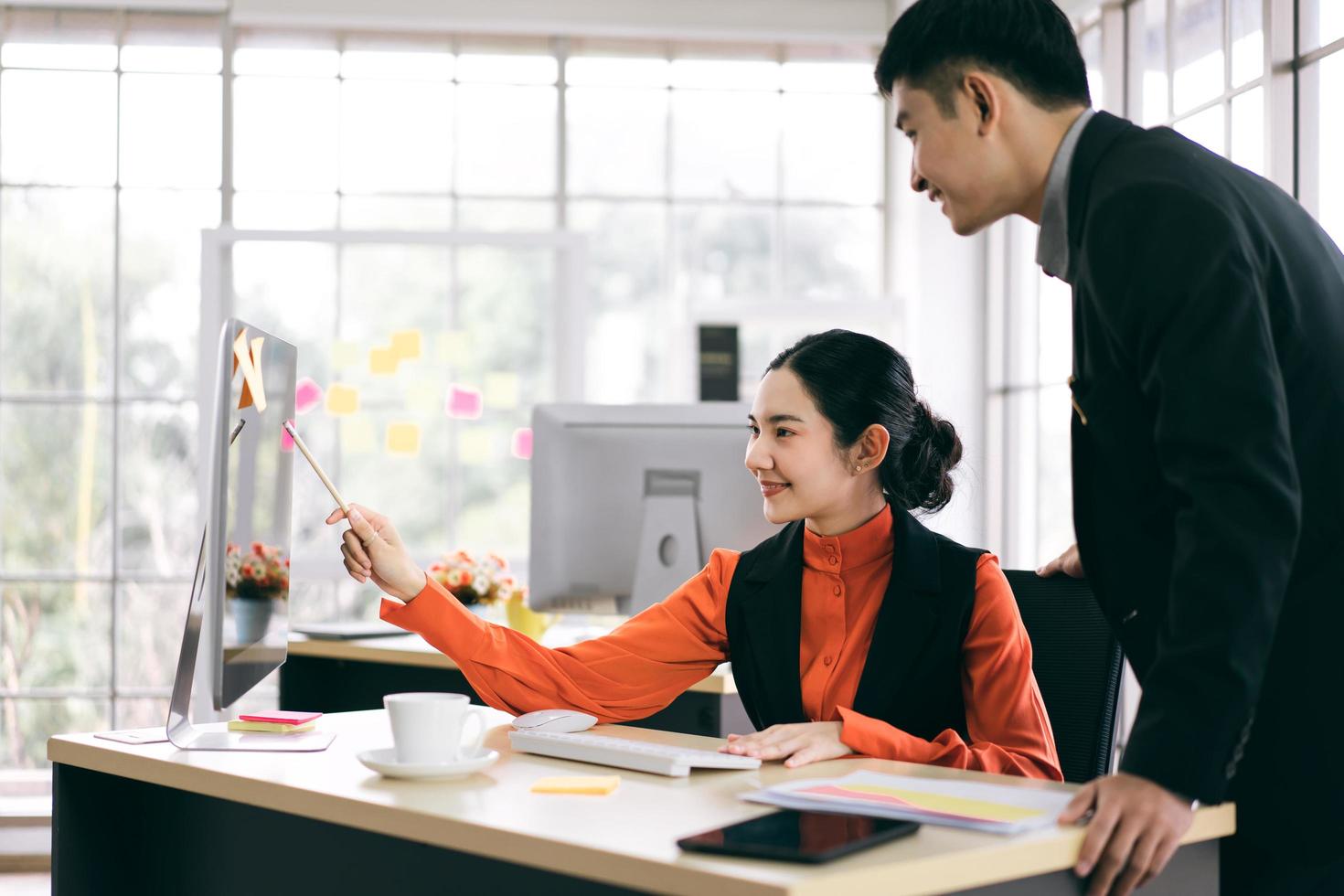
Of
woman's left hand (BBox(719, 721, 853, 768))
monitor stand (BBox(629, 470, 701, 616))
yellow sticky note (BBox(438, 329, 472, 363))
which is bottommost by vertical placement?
woman's left hand (BBox(719, 721, 853, 768))

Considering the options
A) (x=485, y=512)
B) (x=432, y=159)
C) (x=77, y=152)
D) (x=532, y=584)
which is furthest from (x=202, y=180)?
(x=532, y=584)

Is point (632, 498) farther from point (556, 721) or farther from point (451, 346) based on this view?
point (451, 346)

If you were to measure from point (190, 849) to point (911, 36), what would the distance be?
1.27 m

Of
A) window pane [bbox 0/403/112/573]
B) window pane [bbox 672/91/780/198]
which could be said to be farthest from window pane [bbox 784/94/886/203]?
window pane [bbox 0/403/112/573]

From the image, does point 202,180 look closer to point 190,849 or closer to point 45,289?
point 45,289

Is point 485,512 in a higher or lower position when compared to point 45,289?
lower

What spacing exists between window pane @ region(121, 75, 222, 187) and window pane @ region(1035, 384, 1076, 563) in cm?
287

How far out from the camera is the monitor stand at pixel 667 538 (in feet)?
8.63

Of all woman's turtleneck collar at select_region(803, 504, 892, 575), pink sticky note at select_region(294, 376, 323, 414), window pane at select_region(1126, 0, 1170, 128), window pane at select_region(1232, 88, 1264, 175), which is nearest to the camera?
woman's turtleneck collar at select_region(803, 504, 892, 575)

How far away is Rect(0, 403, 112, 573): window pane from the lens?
428 centimetres

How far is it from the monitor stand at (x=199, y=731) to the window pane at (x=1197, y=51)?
261 centimetres

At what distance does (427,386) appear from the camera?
14.0ft

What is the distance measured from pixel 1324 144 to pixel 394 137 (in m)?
2.97

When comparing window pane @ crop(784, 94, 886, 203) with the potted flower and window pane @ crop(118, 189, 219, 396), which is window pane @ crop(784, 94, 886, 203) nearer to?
Result: window pane @ crop(118, 189, 219, 396)
